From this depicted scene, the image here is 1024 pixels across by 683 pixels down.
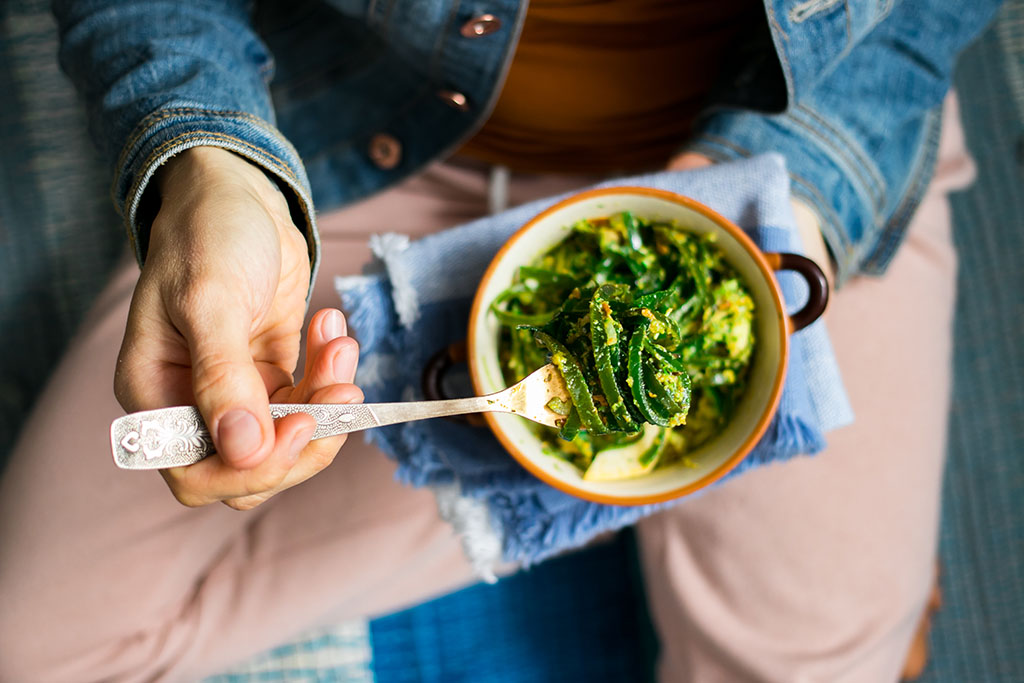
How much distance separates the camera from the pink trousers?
812 mm

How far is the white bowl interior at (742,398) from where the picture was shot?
625 millimetres

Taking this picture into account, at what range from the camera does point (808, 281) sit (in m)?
0.63

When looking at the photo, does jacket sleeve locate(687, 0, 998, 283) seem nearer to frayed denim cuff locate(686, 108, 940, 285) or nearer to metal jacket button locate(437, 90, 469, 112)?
frayed denim cuff locate(686, 108, 940, 285)

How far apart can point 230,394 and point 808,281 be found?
49cm

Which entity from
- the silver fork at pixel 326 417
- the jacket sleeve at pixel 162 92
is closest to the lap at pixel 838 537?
the silver fork at pixel 326 417

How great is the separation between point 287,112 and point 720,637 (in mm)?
869

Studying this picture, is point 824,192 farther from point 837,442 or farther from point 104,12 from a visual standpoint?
point 104,12

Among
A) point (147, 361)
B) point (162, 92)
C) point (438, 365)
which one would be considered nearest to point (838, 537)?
point (438, 365)

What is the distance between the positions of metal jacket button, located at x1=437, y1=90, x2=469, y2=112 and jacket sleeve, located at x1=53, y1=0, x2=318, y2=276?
197mm

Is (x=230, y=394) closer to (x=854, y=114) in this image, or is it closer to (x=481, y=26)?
(x=481, y=26)

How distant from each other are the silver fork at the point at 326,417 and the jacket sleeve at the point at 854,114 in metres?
0.39

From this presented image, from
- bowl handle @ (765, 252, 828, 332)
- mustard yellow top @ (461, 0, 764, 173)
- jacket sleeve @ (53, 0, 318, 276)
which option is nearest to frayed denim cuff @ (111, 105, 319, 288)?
jacket sleeve @ (53, 0, 318, 276)

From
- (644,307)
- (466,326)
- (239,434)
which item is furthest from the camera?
(466,326)

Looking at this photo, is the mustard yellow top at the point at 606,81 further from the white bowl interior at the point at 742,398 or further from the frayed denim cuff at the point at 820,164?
the white bowl interior at the point at 742,398
